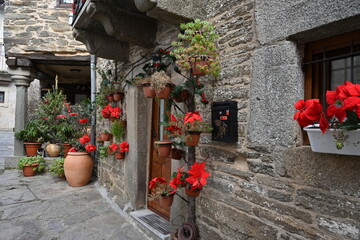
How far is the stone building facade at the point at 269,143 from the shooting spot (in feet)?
4.99

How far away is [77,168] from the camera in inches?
208

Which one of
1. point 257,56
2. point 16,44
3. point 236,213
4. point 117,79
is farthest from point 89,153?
point 257,56

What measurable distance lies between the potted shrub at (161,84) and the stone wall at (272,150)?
1.53 feet

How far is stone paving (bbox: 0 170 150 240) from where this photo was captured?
3.15 meters

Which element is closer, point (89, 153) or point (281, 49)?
point (281, 49)

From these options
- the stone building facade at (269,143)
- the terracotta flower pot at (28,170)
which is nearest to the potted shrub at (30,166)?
the terracotta flower pot at (28,170)

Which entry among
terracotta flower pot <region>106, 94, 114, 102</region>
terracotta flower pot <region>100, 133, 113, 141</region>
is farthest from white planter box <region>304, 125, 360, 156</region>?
terracotta flower pot <region>100, 133, 113, 141</region>

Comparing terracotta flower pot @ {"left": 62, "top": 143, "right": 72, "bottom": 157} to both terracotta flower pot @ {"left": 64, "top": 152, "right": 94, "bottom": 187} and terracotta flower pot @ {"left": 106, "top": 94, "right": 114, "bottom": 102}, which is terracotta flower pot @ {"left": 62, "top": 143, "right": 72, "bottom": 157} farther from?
terracotta flower pot @ {"left": 106, "top": 94, "right": 114, "bottom": 102}

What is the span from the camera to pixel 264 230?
74.0 inches

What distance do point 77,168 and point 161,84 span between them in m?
3.66

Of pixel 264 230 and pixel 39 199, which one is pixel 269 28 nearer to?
pixel 264 230

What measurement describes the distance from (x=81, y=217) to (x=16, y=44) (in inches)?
209

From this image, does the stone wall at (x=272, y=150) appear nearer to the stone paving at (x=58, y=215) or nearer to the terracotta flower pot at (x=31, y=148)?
the stone paving at (x=58, y=215)

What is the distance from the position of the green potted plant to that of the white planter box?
40.3 inches
